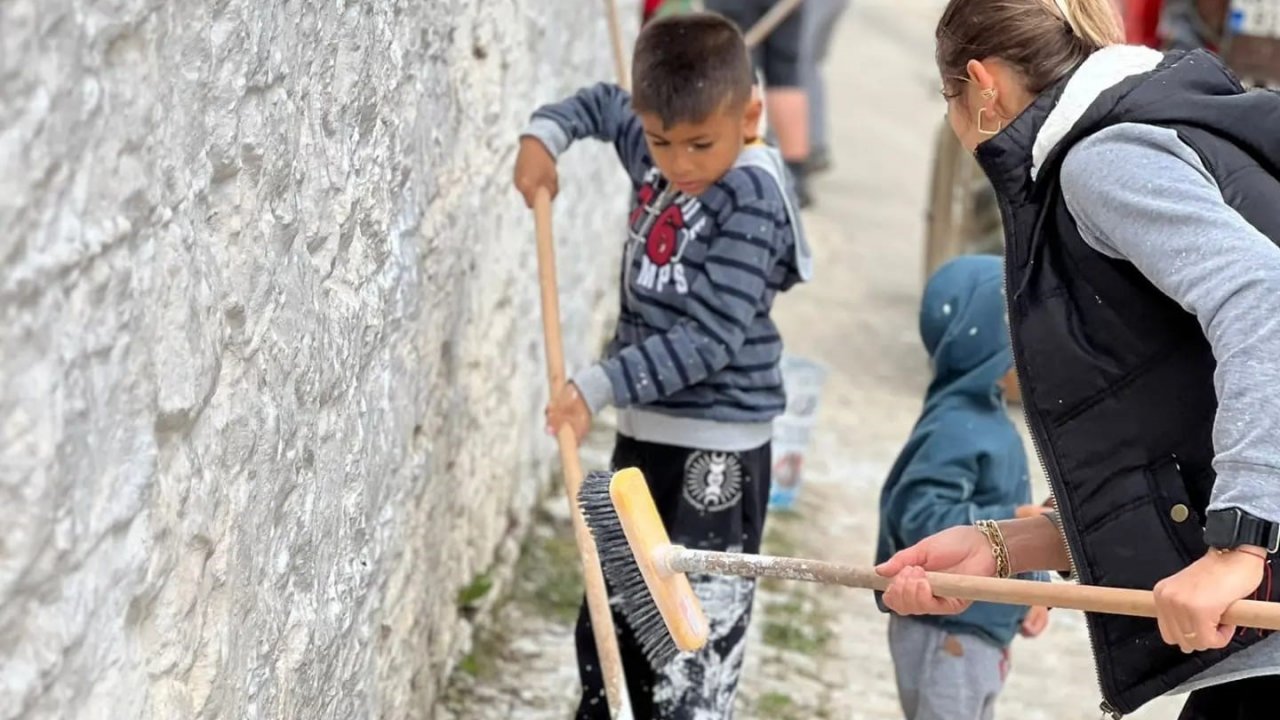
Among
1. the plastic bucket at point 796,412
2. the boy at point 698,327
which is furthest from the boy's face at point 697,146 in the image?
the plastic bucket at point 796,412

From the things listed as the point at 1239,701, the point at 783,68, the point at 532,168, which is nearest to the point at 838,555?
the point at 532,168

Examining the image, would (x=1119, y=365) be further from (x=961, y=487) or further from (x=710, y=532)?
(x=710, y=532)

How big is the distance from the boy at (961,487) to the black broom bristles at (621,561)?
20.5 inches

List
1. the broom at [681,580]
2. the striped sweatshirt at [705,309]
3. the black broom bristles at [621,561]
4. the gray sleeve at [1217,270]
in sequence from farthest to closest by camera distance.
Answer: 1. the striped sweatshirt at [705,309]
2. the black broom bristles at [621,561]
3. the broom at [681,580]
4. the gray sleeve at [1217,270]

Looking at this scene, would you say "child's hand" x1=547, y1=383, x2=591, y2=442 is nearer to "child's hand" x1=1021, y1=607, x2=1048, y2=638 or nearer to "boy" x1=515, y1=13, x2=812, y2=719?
"boy" x1=515, y1=13, x2=812, y2=719

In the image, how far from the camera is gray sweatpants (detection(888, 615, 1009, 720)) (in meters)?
2.95

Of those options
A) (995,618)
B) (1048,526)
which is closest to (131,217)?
(1048,526)

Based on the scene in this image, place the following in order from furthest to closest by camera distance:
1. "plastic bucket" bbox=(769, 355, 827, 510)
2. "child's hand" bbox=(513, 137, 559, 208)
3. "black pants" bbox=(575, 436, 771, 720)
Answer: "plastic bucket" bbox=(769, 355, 827, 510), "child's hand" bbox=(513, 137, 559, 208), "black pants" bbox=(575, 436, 771, 720)

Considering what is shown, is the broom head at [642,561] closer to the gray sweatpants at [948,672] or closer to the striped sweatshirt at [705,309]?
the striped sweatshirt at [705,309]

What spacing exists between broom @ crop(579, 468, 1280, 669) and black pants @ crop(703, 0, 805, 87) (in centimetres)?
529

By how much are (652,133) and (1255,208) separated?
1.27 meters

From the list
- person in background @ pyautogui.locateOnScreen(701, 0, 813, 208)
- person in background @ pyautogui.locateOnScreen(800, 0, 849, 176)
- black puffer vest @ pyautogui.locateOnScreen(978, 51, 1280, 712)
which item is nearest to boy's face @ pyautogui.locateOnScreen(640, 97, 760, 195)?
black puffer vest @ pyautogui.locateOnScreen(978, 51, 1280, 712)

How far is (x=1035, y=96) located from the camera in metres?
2.10

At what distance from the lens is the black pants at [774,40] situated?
7.86 metres
